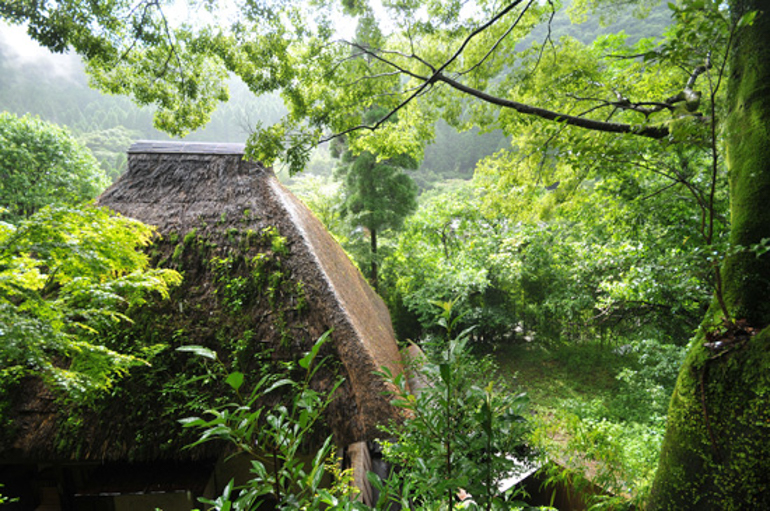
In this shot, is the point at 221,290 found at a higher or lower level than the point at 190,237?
lower

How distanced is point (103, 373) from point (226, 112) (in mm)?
47824

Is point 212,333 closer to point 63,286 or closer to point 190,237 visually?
point 63,286

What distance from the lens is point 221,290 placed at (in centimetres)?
316

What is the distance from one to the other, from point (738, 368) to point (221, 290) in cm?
366

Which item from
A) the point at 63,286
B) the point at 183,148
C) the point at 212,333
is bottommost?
the point at 212,333

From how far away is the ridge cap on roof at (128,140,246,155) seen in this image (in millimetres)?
4617

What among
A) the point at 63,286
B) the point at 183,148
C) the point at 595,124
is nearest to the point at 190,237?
the point at 63,286

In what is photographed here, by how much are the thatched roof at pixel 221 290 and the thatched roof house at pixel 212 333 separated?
0.04ft

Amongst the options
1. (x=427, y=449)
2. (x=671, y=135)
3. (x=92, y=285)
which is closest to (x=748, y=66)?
(x=671, y=135)

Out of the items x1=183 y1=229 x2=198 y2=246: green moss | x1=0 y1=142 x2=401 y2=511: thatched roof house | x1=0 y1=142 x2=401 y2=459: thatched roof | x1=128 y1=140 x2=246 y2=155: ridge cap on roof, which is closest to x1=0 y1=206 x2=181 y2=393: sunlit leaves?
x1=0 y1=142 x2=401 y2=511: thatched roof house

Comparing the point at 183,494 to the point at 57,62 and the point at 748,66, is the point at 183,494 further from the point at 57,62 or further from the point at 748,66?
the point at 57,62

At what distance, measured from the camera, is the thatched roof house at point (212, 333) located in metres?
2.45

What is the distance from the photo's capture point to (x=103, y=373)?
7.00 feet

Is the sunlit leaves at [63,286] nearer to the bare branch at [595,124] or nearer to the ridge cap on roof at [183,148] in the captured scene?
the ridge cap on roof at [183,148]
